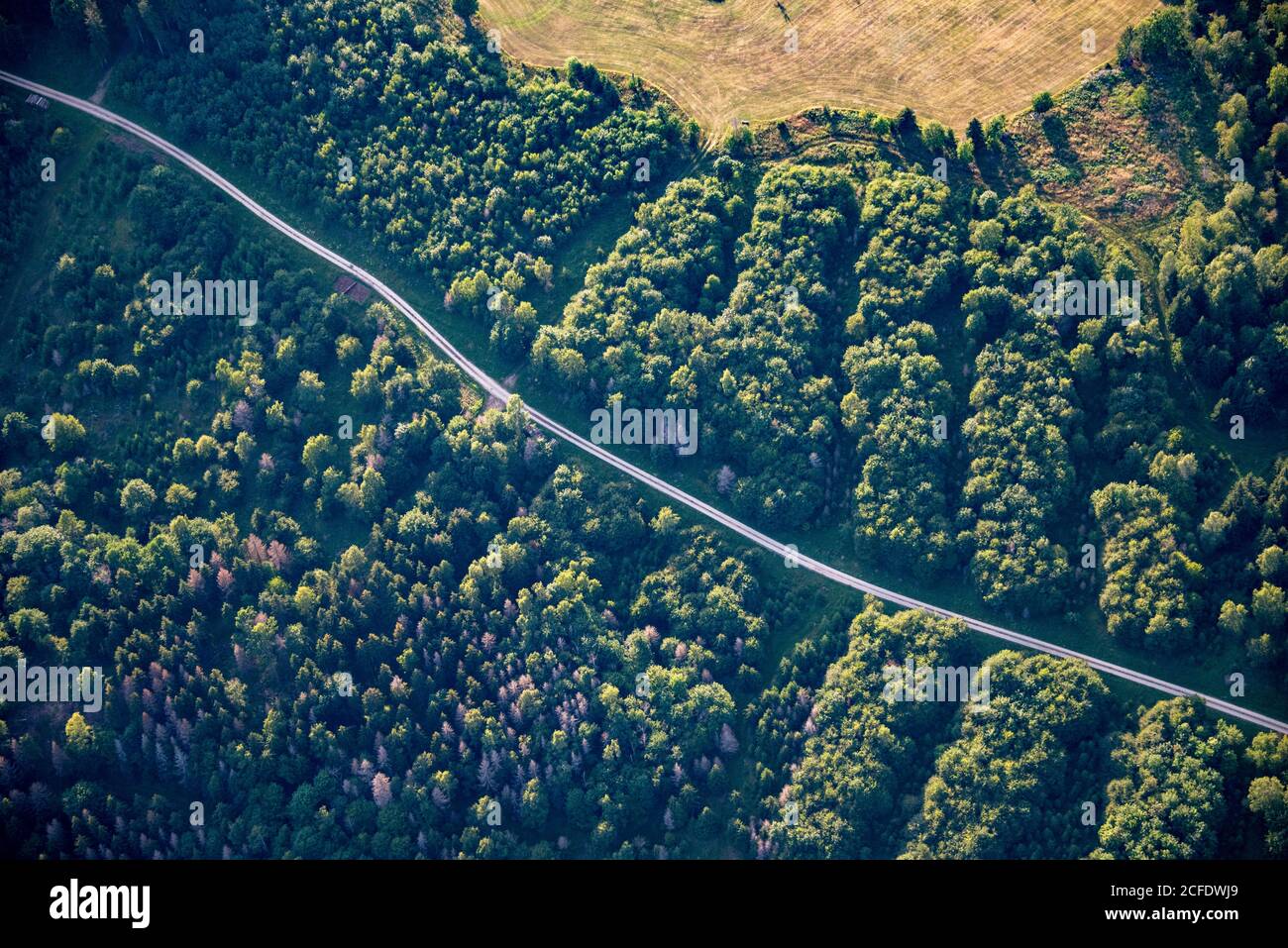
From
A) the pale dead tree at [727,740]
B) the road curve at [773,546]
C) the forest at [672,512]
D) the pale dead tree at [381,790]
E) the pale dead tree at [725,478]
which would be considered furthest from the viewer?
the pale dead tree at [725,478]

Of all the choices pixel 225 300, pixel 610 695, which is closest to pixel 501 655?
pixel 610 695

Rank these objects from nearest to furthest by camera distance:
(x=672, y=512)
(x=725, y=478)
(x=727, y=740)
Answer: (x=727, y=740), (x=672, y=512), (x=725, y=478)

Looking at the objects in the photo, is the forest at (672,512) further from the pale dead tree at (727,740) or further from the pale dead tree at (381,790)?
the pale dead tree at (727,740)

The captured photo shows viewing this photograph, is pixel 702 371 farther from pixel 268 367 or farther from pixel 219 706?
pixel 219 706

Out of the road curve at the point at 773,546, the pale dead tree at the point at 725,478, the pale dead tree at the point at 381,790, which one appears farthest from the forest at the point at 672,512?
the road curve at the point at 773,546

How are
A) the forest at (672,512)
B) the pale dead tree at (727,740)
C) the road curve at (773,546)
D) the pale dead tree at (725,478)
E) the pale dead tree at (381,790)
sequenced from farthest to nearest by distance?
the pale dead tree at (725,478), the pale dead tree at (727,740), the pale dead tree at (381,790), the forest at (672,512), the road curve at (773,546)

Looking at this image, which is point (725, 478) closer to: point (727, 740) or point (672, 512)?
point (672, 512)

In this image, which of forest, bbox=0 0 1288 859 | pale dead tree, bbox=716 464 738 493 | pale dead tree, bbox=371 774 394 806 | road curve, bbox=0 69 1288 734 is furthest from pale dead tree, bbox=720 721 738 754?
pale dead tree, bbox=371 774 394 806

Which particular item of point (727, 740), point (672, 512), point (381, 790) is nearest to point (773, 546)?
point (672, 512)
